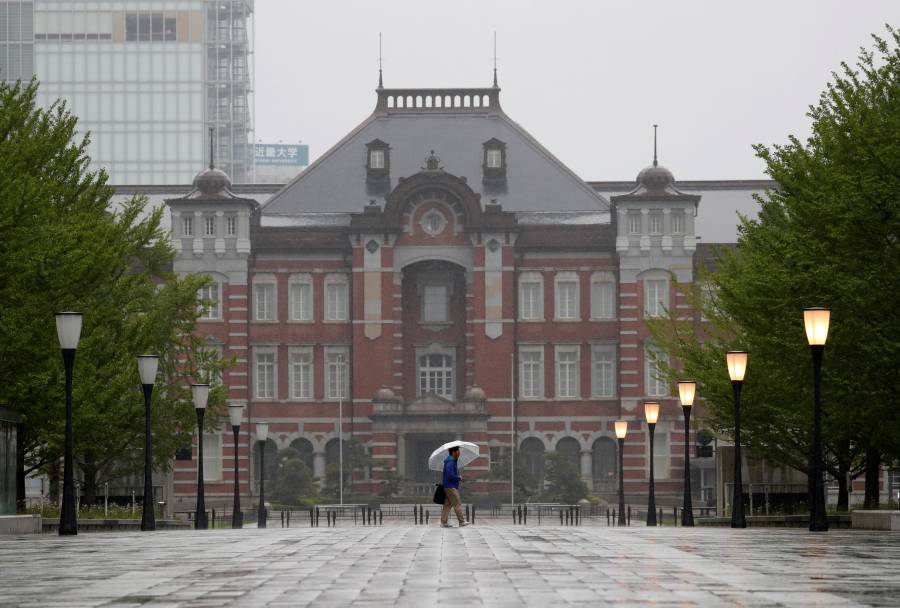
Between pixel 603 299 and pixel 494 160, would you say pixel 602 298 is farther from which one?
Answer: pixel 494 160

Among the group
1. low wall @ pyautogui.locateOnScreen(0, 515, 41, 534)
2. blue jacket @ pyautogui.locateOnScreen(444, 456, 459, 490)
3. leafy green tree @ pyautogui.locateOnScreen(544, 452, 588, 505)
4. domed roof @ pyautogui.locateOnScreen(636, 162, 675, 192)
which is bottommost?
leafy green tree @ pyautogui.locateOnScreen(544, 452, 588, 505)

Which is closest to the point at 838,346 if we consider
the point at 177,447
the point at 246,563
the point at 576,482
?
the point at 246,563

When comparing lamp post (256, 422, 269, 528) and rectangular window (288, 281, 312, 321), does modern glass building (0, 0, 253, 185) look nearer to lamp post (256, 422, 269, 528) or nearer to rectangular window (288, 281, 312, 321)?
rectangular window (288, 281, 312, 321)

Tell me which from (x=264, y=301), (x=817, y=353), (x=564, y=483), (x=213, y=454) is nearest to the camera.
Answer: (x=817, y=353)

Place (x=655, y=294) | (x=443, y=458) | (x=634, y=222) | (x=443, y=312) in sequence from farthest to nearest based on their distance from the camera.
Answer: (x=443, y=312), (x=655, y=294), (x=634, y=222), (x=443, y=458)

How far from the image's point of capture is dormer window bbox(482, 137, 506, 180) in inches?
3371

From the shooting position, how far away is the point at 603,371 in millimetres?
83500

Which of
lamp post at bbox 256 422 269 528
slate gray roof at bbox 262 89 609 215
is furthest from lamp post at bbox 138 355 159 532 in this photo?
slate gray roof at bbox 262 89 609 215

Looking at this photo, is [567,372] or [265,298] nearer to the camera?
[567,372]

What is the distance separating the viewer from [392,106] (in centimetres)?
8938

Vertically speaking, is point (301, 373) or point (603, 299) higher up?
point (603, 299)

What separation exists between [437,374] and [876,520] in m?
56.6

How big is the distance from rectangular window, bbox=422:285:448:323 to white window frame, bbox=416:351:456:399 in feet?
5.43

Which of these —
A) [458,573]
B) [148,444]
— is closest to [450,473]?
[148,444]
